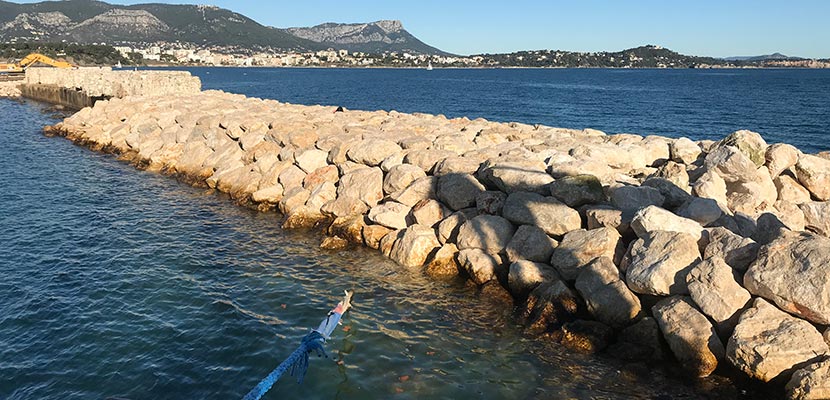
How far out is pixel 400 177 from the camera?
18156mm

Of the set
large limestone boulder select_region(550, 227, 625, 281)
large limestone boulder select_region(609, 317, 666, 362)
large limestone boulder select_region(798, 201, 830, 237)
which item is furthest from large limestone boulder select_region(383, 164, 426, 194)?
large limestone boulder select_region(798, 201, 830, 237)

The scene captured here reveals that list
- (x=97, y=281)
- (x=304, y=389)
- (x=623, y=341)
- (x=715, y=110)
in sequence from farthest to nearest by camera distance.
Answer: (x=715, y=110)
(x=97, y=281)
(x=623, y=341)
(x=304, y=389)

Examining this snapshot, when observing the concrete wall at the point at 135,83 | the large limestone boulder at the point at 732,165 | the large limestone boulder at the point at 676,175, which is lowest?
the large limestone boulder at the point at 676,175

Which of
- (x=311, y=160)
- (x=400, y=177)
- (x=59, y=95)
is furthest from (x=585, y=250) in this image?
(x=59, y=95)

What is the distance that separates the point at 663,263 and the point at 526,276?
10.3 ft

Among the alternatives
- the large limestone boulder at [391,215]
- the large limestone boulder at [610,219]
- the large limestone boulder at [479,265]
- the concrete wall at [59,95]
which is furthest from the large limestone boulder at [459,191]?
the concrete wall at [59,95]

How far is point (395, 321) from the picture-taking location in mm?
12445

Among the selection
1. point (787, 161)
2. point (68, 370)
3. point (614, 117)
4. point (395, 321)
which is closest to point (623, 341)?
point (395, 321)

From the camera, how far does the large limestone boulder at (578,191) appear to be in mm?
14273

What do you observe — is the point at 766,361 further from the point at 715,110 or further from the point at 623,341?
the point at 715,110

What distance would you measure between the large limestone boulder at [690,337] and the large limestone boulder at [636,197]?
12.2 feet

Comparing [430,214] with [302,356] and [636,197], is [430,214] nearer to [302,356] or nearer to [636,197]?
[636,197]

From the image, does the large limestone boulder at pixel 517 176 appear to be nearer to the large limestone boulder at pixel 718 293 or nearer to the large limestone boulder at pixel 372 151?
the large limestone boulder at pixel 372 151

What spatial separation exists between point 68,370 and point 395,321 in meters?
6.43
